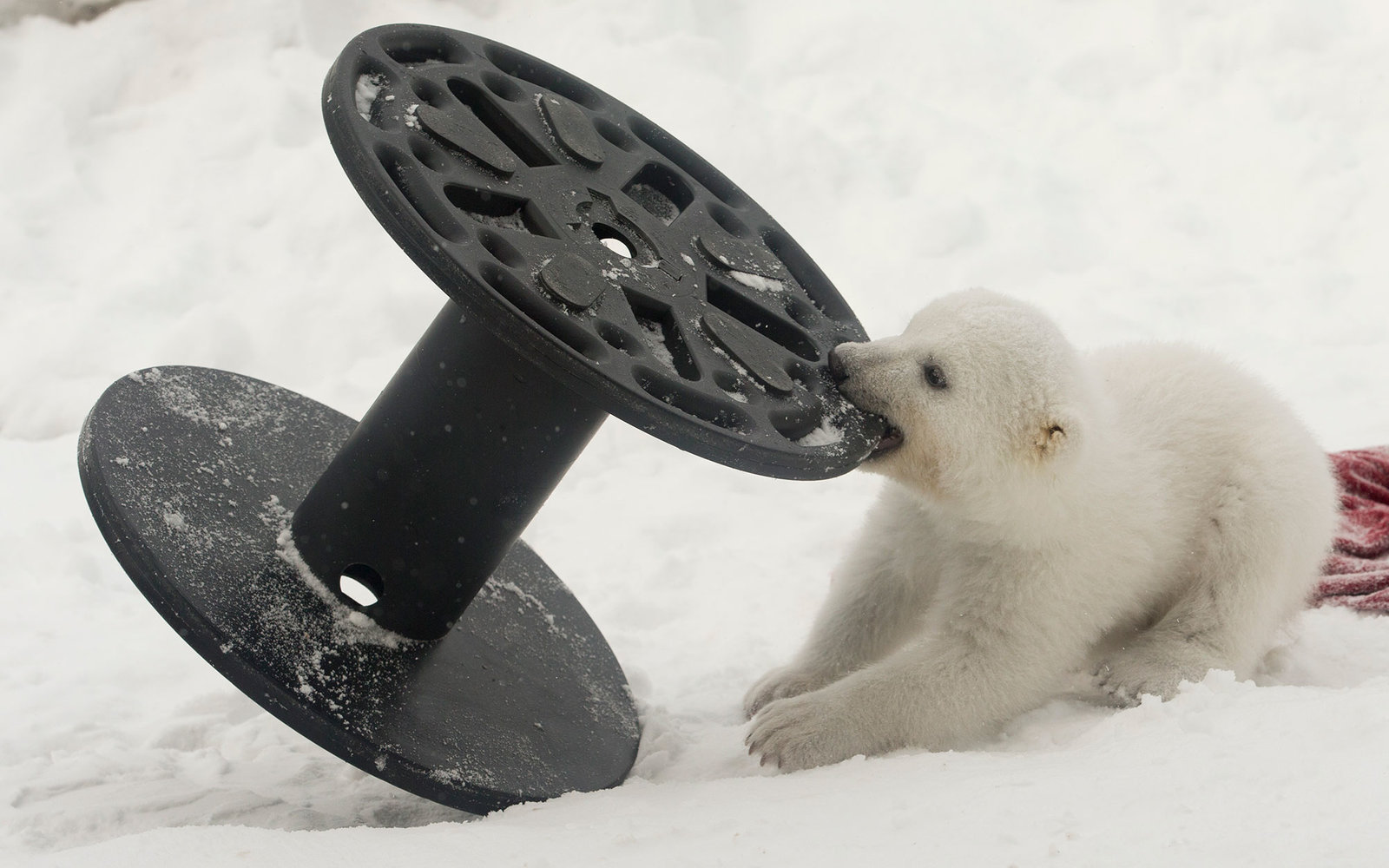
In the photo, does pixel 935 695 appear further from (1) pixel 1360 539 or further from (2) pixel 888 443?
(1) pixel 1360 539

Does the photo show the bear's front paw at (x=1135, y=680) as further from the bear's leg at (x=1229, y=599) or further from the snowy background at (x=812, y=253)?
the snowy background at (x=812, y=253)

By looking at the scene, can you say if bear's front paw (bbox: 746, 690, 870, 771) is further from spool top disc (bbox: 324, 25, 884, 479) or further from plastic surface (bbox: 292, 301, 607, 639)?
plastic surface (bbox: 292, 301, 607, 639)

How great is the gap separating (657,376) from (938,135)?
609cm

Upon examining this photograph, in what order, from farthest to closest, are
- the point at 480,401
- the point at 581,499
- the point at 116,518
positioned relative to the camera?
the point at 581,499 → the point at 480,401 → the point at 116,518

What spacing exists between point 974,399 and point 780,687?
1.10 m

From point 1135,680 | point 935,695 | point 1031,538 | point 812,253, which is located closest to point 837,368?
point 1031,538

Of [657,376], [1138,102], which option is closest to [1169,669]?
[657,376]

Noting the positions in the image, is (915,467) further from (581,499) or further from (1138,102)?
(1138,102)

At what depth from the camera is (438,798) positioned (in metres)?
2.60

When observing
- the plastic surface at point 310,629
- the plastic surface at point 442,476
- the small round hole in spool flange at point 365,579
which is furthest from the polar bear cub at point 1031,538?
the small round hole in spool flange at point 365,579

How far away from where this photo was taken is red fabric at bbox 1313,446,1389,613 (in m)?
4.05

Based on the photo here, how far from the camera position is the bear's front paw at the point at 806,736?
2820mm

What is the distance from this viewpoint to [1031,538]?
303 cm

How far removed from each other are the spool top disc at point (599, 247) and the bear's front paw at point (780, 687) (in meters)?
0.94
